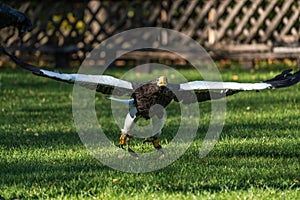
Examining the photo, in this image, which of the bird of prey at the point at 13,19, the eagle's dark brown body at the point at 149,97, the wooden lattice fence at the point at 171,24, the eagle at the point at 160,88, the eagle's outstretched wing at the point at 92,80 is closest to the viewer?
the eagle's outstretched wing at the point at 92,80

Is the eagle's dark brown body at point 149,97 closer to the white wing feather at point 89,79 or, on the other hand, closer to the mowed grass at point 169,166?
the white wing feather at point 89,79

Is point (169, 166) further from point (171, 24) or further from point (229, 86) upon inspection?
point (171, 24)

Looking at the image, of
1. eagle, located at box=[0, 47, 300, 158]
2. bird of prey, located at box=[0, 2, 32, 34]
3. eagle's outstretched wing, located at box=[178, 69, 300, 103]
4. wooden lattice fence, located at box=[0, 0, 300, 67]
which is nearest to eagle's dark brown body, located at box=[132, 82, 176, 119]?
eagle, located at box=[0, 47, 300, 158]

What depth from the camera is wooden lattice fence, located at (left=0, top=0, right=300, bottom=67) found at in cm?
1537

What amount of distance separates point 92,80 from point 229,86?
2.75ft

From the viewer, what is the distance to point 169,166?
601cm

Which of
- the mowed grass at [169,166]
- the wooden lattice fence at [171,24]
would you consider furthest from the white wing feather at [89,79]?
the wooden lattice fence at [171,24]

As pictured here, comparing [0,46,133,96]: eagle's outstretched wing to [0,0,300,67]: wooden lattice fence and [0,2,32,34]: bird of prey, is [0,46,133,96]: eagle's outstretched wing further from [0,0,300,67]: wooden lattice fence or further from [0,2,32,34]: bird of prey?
[0,0,300,67]: wooden lattice fence

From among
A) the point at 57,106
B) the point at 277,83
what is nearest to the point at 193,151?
the point at 277,83

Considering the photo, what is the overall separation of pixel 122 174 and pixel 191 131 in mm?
2199

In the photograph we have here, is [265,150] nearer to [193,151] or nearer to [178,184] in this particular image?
[193,151]

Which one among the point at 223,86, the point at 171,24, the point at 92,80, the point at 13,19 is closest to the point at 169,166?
the point at 223,86

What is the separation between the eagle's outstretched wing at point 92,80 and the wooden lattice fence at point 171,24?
10039 mm

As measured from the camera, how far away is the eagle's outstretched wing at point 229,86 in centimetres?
514
